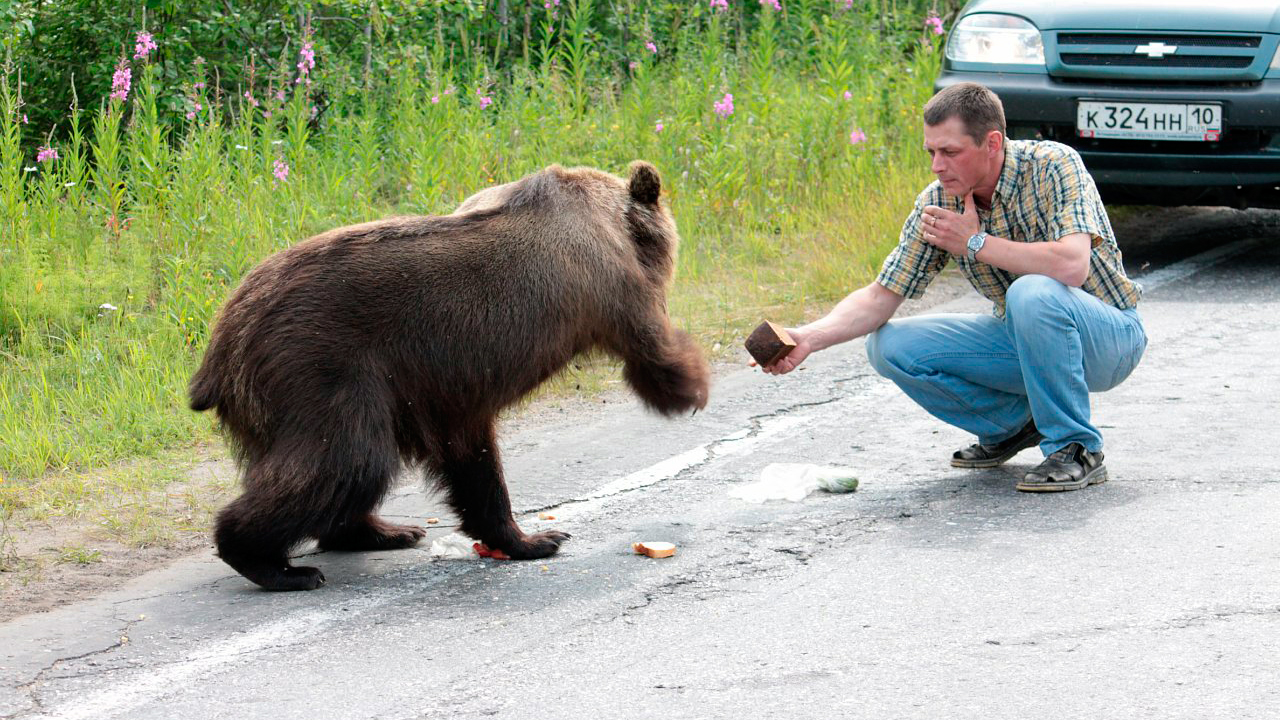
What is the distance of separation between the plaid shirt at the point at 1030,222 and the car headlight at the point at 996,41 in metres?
3.58

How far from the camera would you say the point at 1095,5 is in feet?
28.6

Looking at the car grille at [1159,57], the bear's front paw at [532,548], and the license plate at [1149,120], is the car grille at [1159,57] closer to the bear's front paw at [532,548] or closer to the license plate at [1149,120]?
the license plate at [1149,120]

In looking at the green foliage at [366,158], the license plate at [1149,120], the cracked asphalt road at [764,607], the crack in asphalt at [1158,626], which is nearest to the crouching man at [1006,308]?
the cracked asphalt road at [764,607]

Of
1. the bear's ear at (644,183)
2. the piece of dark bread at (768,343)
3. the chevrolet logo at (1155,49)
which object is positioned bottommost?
the piece of dark bread at (768,343)

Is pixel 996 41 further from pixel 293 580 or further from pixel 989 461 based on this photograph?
pixel 293 580

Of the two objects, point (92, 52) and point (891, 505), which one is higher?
point (92, 52)

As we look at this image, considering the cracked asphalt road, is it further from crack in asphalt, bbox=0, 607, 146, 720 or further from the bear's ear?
the bear's ear

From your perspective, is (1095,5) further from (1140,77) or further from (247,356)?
(247,356)

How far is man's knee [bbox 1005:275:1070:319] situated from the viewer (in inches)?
201

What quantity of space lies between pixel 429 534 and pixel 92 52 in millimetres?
5209

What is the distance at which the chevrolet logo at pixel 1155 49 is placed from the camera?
8.44 meters

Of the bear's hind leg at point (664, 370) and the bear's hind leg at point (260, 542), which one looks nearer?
the bear's hind leg at point (260, 542)

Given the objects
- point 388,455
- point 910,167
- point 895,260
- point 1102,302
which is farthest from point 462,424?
point 910,167

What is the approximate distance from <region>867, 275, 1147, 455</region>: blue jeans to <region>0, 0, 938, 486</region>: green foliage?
2173mm
